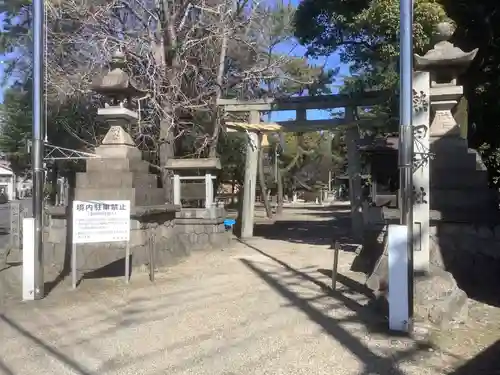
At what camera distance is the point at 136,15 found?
16.5m

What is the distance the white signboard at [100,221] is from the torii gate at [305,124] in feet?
25.7

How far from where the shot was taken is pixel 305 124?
17.0 metres

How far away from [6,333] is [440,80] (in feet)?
24.7

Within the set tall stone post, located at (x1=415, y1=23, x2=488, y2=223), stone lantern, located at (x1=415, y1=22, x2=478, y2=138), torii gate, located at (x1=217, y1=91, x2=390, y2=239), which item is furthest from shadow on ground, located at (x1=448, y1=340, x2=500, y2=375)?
torii gate, located at (x1=217, y1=91, x2=390, y2=239)

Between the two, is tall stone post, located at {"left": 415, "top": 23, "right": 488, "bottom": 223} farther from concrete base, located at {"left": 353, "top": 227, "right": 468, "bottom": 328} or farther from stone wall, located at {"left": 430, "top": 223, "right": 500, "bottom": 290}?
concrete base, located at {"left": 353, "top": 227, "right": 468, "bottom": 328}

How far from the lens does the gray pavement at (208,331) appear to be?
518cm

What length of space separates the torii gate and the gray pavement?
748 centimetres

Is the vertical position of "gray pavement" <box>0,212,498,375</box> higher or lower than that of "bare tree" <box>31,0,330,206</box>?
lower

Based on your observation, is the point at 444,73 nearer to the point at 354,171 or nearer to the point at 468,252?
the point at 468,252

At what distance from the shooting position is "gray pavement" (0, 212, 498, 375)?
5180mm

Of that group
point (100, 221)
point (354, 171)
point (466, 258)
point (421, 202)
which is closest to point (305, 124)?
point (354, 171)

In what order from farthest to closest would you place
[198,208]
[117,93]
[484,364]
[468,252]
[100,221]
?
1. [198,208]
2. [117,93]
3. [100,221]
4. [468,252]
5. [484,364]

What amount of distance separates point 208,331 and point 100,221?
11.4ft

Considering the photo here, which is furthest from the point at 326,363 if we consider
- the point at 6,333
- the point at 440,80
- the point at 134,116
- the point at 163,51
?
the point at 163,51
